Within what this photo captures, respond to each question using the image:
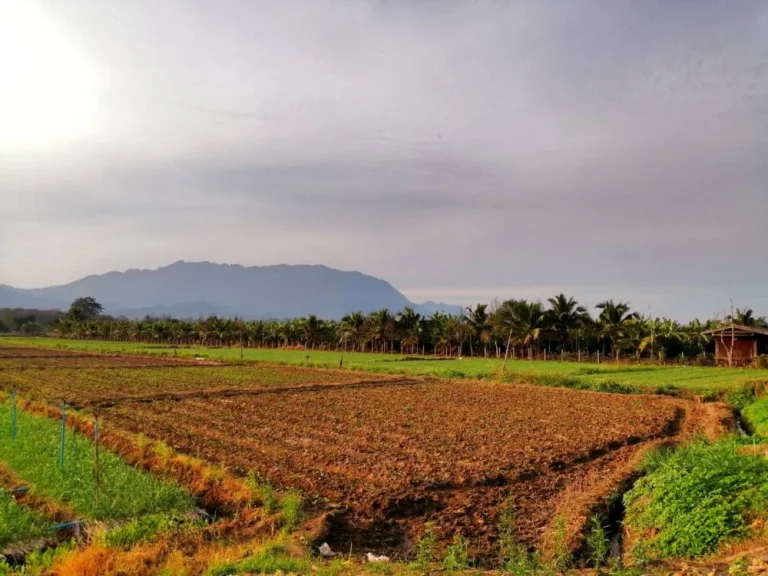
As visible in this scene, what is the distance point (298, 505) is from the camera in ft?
27.1

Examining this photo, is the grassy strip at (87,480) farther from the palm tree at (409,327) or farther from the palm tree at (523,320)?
the palm tree at (409,327)

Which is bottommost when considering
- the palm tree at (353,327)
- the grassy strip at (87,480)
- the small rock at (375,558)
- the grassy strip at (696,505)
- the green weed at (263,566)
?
the small rock at (375,558)

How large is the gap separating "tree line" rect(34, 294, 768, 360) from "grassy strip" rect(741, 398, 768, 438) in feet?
60.7

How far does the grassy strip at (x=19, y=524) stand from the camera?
23.4 ft

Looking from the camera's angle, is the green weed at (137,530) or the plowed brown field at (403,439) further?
the plowed brown field at (403,439)

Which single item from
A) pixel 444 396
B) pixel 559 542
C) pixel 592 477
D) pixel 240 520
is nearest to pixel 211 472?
pixel 240 520

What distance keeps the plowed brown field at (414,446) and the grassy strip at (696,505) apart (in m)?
1.37

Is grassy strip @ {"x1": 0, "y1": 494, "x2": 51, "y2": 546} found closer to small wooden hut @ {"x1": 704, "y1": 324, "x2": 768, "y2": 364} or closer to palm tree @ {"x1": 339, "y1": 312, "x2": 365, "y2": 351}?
small wooden hut @ {"x1": 704, "y1": 324, "x2": 768, "y2": 364}

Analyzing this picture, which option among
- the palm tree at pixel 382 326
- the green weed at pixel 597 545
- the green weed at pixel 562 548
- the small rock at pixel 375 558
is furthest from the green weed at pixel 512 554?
the palm tree at pixel 382 326

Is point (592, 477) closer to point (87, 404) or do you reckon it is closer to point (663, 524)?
point (663, 524)

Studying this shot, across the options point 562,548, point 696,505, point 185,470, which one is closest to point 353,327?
point 185,470

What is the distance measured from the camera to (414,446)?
12.9 metres

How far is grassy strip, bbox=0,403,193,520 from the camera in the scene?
814 cm

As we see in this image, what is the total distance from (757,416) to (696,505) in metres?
11.7
